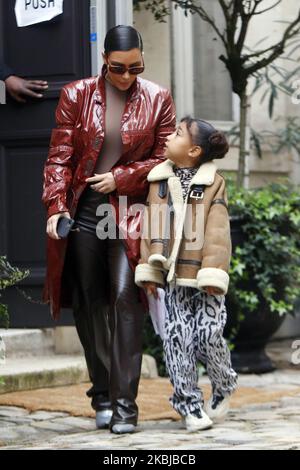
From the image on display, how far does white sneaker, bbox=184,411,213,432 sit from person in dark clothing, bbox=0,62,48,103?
2159 millimetres

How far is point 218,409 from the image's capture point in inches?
237

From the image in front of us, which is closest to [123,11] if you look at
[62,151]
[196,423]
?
[62,151]

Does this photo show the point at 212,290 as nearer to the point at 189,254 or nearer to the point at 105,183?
the point at 189,254

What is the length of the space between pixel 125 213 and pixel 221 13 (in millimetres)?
4513

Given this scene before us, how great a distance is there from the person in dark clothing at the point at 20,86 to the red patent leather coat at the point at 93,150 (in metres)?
1.06

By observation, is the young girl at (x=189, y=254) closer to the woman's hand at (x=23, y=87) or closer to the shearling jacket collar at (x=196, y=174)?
the shearling jacket collar at (x=196, y=174)

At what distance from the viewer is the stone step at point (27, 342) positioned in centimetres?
767

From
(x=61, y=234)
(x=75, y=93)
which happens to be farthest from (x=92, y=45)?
(x=61, y=234)

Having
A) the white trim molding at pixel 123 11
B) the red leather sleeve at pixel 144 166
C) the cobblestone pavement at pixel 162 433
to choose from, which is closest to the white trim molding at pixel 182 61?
the white trim molding at pixel 123 11

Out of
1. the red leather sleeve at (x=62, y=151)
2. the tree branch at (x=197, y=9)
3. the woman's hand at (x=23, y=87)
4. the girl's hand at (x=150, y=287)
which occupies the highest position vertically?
the tree branch at (x=197, y=9)

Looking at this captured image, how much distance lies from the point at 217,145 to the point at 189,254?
1.75ft

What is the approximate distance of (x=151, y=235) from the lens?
579 centimetres

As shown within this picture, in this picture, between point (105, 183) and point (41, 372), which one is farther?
point (41, 372)

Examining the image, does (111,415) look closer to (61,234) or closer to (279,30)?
(61,234)
